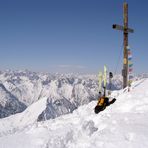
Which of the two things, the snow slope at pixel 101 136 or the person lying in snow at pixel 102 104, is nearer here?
the snow slope at pixel 101 136

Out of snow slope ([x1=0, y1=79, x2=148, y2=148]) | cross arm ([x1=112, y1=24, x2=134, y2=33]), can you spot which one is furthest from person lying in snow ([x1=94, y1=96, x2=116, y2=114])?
cross arm ([x1=112, y1=24, x2=134, y2=33])

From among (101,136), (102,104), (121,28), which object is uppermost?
(121,28)

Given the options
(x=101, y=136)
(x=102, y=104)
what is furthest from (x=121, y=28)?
(x=101, y=136)

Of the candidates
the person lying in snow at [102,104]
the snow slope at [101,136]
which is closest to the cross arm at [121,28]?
the person lying in snow at [102,104]

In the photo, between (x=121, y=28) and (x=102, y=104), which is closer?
(x=102, y=104)

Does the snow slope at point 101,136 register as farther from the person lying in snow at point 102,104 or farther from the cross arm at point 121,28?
the cross arm at point 121,28

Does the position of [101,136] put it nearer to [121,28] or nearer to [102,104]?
[102,104]

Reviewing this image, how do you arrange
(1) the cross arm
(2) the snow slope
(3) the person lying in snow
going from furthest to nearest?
(1) the cross arm < (3) the person lying in snow < (2) the snow slope

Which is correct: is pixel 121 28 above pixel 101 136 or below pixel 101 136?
above

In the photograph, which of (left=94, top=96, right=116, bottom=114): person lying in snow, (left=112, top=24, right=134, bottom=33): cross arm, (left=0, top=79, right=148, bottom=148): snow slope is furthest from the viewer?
(left=112, top=24, right=134, bottom=33): cross arm

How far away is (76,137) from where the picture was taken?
10.4 m

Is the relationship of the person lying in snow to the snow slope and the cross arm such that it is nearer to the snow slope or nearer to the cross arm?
the snow slope

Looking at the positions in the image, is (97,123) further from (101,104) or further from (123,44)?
(123,44)

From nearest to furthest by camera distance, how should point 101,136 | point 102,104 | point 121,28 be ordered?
point 101,136, point 102,104, point 121,28
